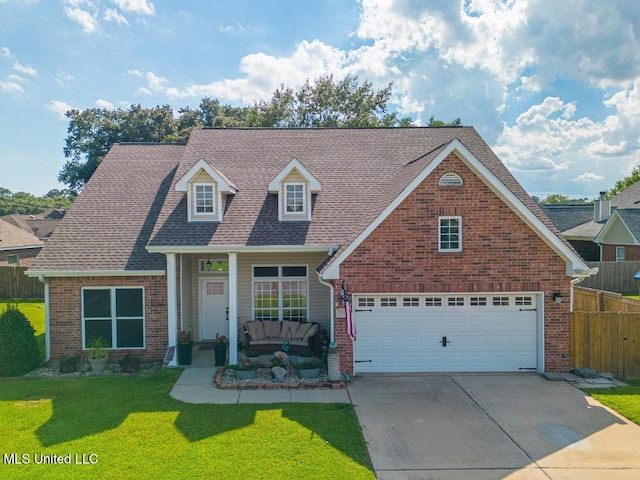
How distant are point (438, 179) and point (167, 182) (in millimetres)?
10439

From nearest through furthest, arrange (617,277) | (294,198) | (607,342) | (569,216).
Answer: (607,342) < (294,198) < (617,277) < (569,216)

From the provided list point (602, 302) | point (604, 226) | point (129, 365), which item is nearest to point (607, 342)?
point (602, 302)

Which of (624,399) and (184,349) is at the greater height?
(184,349)

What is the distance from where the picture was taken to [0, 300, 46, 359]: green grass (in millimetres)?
18312

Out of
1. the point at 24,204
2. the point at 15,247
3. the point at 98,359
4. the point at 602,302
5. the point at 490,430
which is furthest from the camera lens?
the point at 24,204

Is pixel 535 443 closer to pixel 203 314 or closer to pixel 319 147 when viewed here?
pixel 203 314

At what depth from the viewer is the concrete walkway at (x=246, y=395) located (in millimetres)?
10852

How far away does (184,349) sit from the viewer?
13789 mm

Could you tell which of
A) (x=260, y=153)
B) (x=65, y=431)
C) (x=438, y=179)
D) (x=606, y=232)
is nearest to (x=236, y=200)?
(x=260, y=153)

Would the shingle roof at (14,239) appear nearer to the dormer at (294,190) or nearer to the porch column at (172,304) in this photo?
the porch column at (172,304)

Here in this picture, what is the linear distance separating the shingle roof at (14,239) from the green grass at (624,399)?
1397 inches

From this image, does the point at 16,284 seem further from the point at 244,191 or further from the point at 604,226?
the point at 604,226

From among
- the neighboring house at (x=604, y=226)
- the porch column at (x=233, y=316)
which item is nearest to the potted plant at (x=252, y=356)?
the porch column at (x=233, y=316)

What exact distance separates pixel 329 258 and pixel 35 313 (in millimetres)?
17042
